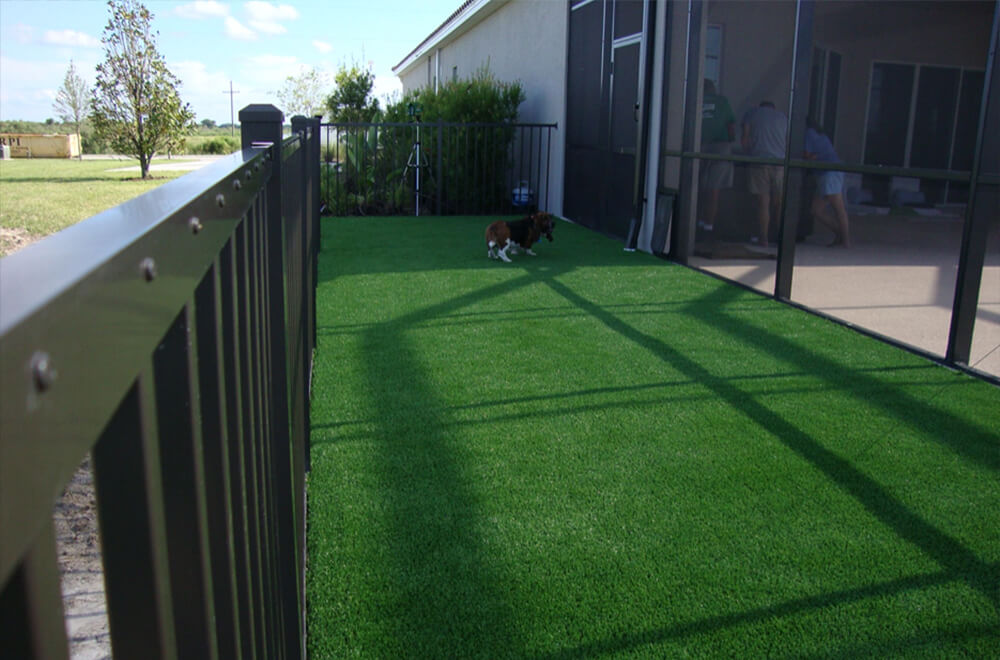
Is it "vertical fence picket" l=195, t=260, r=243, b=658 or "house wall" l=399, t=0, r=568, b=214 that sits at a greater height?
"house wall" l=399, t=0, r=568, b=214

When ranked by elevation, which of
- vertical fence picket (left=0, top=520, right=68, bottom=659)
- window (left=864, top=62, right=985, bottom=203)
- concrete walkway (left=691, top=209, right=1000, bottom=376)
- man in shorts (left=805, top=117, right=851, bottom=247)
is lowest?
concrete walkway (left=691, top=209, right=1000, bottom=376)

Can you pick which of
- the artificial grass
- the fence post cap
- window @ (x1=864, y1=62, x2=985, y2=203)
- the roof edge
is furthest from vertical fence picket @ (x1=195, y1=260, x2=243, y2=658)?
the roof edge

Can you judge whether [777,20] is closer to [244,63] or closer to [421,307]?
[421,307]

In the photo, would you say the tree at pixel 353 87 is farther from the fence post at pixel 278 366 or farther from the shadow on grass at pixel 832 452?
the fence post at pixel 278 366

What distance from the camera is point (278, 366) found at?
5.82 feet

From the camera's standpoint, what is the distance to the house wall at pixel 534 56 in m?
12.7

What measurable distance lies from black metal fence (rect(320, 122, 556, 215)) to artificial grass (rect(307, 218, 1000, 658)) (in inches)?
296

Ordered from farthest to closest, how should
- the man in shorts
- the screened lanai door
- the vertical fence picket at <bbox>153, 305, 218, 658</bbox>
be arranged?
the screened lanai door → the man in shorts → the vertical fence picket at <bbox>153, 305, 218, 658</bbox>

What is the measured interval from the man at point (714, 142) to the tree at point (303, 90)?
3117 cm

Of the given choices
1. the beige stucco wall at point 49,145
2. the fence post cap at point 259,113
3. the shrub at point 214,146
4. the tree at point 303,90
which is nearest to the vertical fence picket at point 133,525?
the fence post cap at point 259,113

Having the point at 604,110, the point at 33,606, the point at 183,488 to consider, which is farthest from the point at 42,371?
the point at 604,110

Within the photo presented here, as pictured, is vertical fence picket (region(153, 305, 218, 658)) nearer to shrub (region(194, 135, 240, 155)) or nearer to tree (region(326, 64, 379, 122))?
tree (region(326, 64, 379, 122))

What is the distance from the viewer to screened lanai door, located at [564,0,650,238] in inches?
384

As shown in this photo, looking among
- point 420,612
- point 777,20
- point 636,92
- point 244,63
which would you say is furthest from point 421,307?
point 244,63
